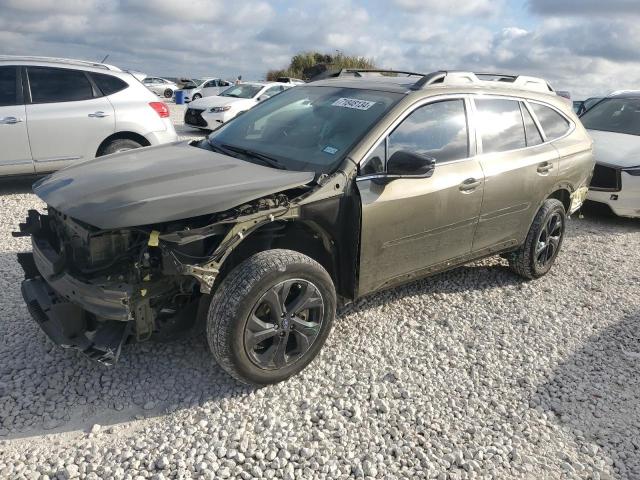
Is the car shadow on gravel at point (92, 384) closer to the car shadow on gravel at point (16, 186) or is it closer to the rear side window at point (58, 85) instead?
the rear side window at point (58, 85)

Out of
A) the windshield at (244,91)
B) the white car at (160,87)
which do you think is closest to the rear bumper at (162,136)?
the windshield at (244,91)

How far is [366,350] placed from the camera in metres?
→ 3.59

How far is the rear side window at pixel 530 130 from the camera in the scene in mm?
4539

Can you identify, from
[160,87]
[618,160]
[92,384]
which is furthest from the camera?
[160,87]

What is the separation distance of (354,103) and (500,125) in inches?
51.9

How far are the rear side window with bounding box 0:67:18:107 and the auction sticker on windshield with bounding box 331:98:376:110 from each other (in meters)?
4.72

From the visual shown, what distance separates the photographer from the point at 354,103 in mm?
3762

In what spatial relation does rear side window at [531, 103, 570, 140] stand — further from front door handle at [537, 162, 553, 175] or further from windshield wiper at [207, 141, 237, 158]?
windshield wiper at [207, 141, 237, 158]

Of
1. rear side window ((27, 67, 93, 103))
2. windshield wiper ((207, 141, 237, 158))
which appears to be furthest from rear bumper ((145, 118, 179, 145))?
windshield wiper ((207, 141, 237, 158))

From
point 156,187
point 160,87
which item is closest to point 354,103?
point 156,187

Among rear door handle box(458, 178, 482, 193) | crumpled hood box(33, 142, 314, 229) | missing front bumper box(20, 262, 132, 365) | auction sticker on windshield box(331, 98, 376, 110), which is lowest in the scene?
missing front bumper box(20, 262, 132, 365)

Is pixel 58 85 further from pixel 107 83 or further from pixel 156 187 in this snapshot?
pixel 156 187

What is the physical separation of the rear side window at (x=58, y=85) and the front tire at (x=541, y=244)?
18.6 ft

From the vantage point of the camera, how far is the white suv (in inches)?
253
